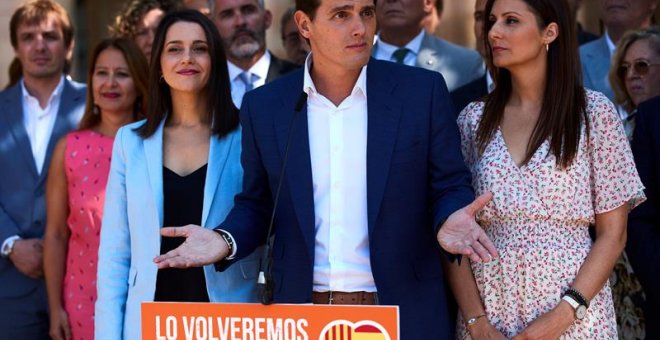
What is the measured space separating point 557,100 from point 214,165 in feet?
4.49

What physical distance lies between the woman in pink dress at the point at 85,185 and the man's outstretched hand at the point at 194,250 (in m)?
1.63

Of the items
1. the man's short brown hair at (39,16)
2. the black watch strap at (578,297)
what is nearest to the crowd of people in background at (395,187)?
the black watch strap at (578,297)

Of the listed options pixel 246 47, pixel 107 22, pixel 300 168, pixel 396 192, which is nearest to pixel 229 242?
pixel 300 168

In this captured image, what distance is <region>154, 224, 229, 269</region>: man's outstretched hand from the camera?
357 cm

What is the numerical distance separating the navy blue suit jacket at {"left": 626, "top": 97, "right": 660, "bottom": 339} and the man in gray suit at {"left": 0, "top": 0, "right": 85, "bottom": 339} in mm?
3025

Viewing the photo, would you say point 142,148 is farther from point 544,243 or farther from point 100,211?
point 544,243

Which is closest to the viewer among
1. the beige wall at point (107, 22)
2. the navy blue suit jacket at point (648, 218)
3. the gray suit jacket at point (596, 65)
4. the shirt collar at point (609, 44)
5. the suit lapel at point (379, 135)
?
the suit lapel at point (379, 135)

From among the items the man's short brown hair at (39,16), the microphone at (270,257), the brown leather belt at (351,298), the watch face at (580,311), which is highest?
the man's short brown hair at (39,16)

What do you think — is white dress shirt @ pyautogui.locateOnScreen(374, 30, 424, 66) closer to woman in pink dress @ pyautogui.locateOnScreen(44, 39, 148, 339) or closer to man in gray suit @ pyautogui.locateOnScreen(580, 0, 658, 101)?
man in gray suit @ pyautogui.locateOnScreen(580, 0, 658, 101)

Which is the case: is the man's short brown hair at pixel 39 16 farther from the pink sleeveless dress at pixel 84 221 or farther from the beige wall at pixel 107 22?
the beige wall at pixel 107 22

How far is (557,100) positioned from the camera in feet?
12.7

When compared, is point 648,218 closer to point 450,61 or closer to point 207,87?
point 207,87

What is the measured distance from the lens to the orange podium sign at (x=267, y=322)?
317 cm

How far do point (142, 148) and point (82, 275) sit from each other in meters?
1.04
